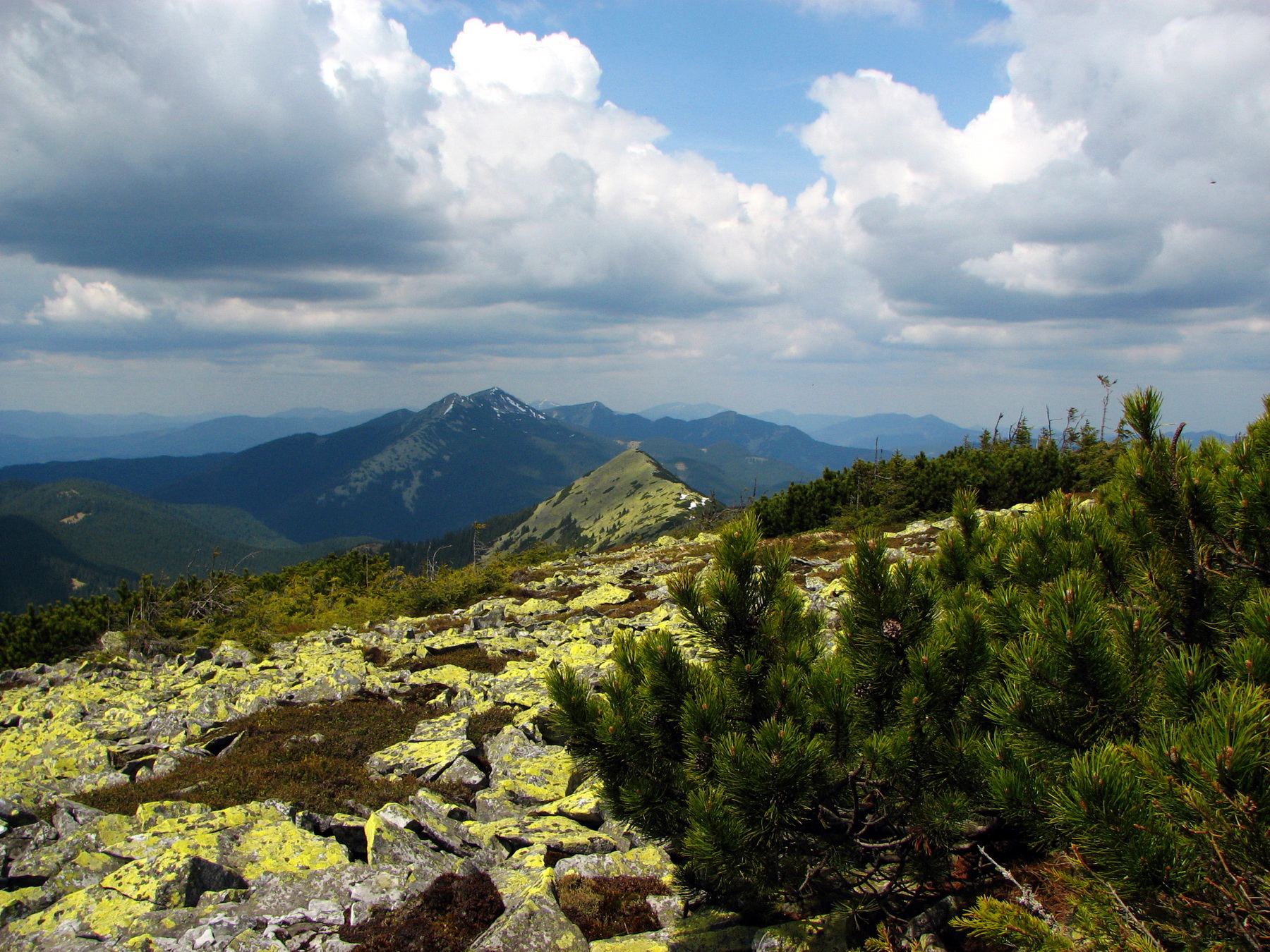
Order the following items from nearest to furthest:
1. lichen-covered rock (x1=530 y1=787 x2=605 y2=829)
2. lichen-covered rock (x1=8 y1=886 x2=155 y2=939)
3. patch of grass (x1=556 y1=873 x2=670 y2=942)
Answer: patch of grass (x1=556 y1=873 x2=670 y2=942), lichen-covered rock (x1=8 y1=886 x2=155 y2=939), lichen-covered rock (x1=530 y1=787 x2=605 y2=829)

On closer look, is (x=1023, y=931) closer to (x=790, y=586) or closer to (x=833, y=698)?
(x=833, y=698)

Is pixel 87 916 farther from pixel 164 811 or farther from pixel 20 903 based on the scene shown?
pixel 164 811

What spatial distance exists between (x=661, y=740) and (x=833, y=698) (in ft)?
5.04

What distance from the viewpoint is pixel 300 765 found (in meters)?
12.0

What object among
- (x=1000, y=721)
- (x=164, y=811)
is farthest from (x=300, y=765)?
(x=1000, y=721)

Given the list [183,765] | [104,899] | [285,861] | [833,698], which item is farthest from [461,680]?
[833,698]

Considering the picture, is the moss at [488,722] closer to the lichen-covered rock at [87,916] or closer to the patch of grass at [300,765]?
the patch of grass at [300,765]

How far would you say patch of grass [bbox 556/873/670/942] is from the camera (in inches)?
258

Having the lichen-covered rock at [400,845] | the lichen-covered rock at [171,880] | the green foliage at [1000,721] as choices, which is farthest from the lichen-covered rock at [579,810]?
the lichen-covered rock at [171,880]

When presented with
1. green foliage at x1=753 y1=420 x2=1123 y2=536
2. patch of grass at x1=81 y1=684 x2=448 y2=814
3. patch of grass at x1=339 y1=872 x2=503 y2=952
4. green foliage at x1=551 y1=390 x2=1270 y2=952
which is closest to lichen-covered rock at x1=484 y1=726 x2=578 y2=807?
patch of grass at x1=81 y1=684 x2=448 y2=814

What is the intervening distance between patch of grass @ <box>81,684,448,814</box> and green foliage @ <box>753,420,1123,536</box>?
3056 cm

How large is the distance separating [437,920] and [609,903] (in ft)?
5.89

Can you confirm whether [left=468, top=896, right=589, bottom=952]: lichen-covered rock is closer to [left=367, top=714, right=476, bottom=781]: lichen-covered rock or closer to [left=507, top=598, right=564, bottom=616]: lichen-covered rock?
[left=367, top=714, right=476, bottom=781]: lichen-covered rock

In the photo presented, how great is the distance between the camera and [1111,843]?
278cm
